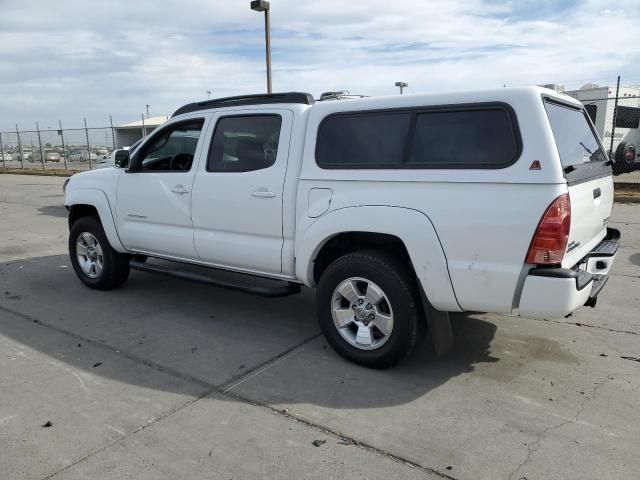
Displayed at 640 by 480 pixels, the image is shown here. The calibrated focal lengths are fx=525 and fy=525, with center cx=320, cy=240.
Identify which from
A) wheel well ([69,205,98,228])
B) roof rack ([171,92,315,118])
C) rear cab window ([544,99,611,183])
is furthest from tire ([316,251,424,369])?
wheel well ([69,205,98,228])

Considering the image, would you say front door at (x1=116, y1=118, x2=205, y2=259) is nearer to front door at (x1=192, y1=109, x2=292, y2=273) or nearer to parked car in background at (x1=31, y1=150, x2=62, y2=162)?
front door at (x1=192, y1=109, x2=292, y2=273)

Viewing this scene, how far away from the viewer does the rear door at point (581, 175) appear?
330 centimetres

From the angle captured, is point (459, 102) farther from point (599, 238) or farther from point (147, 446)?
point (147, 446)

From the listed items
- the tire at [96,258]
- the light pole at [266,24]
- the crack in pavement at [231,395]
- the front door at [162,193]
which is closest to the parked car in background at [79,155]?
the light pole at [266,24]

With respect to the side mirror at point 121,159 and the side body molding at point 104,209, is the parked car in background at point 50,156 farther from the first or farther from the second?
the side mirror at point 121,159

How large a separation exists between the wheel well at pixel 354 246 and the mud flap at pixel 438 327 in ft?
1.05

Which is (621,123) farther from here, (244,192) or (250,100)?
(244,192)

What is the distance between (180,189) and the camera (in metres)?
4.91

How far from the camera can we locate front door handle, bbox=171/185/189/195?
4864 millimetres

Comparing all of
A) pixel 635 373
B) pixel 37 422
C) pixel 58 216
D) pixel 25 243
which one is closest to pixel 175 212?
pixel 37 422

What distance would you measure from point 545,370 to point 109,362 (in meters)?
3.30

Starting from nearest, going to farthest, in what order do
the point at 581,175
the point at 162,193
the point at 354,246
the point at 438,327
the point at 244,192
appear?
the point at 581,175
the point at 438,327
the point at 354,246
the point at 244,192
the point at 162,193

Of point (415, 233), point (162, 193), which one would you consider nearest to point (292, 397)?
point (415, 233)

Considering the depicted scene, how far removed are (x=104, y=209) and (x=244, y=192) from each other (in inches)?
81.4
